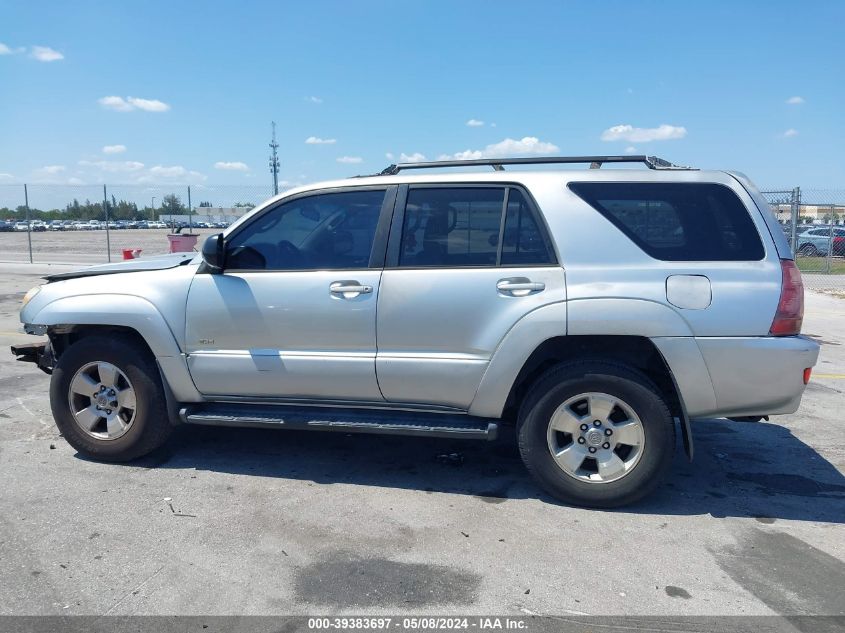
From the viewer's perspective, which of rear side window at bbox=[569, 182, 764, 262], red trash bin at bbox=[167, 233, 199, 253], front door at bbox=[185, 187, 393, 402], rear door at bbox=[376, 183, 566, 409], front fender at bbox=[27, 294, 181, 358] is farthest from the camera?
red trash bin at bbox=[167, 233, 199, 253]

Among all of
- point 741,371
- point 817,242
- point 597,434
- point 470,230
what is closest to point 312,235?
point 470,230

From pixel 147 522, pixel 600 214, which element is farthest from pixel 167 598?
pixel 600 214

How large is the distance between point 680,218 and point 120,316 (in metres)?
3.63

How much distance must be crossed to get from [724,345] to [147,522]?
341 cm

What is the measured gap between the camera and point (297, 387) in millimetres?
4531

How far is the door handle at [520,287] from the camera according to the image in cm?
411

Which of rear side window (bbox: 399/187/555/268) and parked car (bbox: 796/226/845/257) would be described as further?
parked car (bbox: 796/226/845/257)

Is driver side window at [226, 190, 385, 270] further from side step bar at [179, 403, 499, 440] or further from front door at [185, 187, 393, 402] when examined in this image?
side step bar at [179, 403, 499, 440]

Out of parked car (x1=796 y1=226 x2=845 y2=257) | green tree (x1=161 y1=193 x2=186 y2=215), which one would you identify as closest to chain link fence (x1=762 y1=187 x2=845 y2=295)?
A: parked car (x1=796 y1=226 x2=845 y2=257)

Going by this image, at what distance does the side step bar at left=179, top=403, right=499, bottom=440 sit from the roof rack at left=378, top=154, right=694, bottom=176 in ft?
5.31

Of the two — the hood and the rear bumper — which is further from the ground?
the hood

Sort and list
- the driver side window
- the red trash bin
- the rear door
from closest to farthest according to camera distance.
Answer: the rear door
the driver side window
the red trash bin

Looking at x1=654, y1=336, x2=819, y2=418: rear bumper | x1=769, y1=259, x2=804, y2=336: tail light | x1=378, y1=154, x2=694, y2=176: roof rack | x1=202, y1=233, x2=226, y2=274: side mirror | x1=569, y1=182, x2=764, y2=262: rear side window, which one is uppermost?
x1=378, y1=154, x2=694, y2=176: roof rack

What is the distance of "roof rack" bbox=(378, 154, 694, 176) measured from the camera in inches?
173
